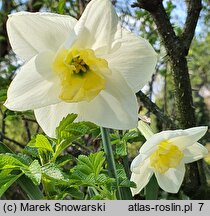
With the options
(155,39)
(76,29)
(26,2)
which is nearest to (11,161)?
(76,29)

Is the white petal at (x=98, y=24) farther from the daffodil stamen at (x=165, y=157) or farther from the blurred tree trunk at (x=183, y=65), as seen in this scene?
the blurred tree trunk at (x=183, y=65)

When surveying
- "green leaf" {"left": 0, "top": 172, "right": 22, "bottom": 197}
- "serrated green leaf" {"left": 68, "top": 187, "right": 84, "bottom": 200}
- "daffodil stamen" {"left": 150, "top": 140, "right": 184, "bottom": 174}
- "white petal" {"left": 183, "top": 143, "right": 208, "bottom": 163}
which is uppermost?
"green leaf" {"left": 0, "top": 172, "right": 22, "bottom": 197}

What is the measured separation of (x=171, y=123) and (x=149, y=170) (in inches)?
20.6

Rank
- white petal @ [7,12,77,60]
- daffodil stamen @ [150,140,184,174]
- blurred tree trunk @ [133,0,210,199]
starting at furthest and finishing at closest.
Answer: blurred tree trunk @ [133,0,210,199] < daffodil stamen @ [150,140,184,174] < white petal @ [7,12,77,60]

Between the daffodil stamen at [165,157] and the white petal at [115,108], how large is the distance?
0.12 meters

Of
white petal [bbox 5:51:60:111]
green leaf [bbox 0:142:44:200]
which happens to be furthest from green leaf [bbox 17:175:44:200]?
white petal [bbox 5:51:60:111]

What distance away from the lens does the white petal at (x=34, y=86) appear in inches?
25.9

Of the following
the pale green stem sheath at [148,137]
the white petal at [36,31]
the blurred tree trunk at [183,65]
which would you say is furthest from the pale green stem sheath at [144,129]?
the blurred tree trunk at [183,65]

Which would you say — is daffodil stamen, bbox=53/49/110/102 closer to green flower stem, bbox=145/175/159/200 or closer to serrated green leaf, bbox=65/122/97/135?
serrated green leaf, bbox=65/122/97/135

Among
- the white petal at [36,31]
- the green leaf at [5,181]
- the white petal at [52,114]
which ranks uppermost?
the white petal at [36,31]

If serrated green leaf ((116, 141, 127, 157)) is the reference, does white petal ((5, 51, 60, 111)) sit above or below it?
above

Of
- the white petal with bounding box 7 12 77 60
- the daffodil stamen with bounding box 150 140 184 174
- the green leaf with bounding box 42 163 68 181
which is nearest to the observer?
the green leaf with bounding box 42 163 68 181

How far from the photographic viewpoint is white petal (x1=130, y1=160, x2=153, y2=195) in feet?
2.57

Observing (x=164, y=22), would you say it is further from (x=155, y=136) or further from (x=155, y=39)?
(x=155, y=39)
